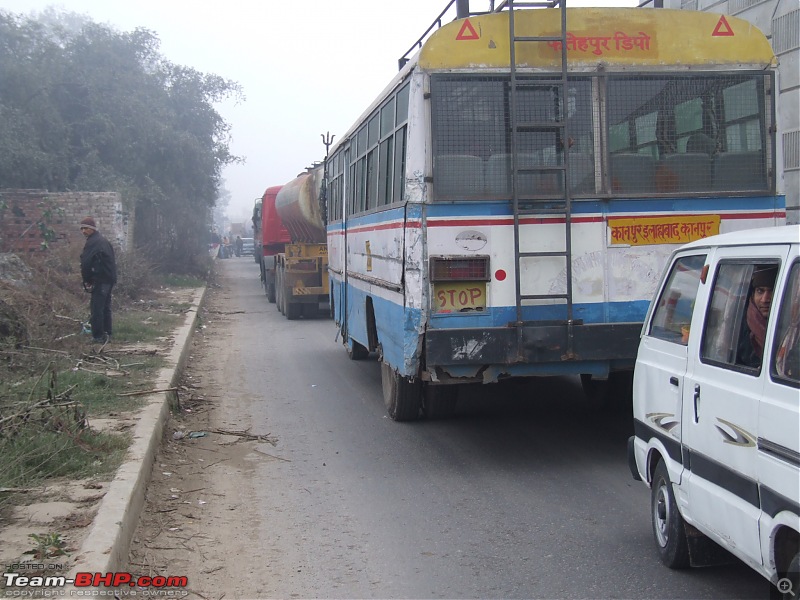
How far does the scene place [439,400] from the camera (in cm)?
859

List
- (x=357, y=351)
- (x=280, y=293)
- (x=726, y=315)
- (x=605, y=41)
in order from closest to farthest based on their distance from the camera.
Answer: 1. (x=726, y=315)
2. (x=605, y=41)
3. (x=357, y=351)
4. (x=280, y=293)

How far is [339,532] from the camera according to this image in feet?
18.4

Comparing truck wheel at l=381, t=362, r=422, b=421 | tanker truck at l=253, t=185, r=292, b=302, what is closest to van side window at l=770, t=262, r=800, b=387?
truck wheel at l=381, t=362, r=422, b=421

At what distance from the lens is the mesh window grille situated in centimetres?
675

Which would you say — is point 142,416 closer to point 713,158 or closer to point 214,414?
point 214,414

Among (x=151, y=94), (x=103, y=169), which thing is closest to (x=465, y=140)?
(x=103, y=169)

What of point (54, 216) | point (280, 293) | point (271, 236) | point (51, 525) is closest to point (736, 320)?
point (51, 525)

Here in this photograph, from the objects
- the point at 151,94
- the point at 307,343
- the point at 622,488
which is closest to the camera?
the point at 622,488

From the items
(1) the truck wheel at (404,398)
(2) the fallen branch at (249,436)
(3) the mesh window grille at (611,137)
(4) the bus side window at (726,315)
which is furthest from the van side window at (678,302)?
(2) the fallen branch at (249,436)

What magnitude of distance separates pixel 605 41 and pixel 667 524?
3.84 meters

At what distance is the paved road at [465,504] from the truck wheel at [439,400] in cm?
13

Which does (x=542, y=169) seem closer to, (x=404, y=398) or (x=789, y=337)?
(x=404, y=398)

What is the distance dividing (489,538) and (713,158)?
3.54 meters

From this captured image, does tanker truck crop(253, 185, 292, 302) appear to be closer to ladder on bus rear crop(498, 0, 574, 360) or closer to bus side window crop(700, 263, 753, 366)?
ladder on bus rear crop(498, 0, 574, 360)
